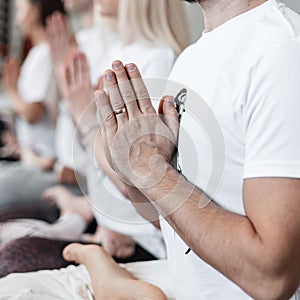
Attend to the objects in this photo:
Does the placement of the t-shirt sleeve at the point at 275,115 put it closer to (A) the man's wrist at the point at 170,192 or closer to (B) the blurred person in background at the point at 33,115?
(A) the man's wrist at the point at 170,192

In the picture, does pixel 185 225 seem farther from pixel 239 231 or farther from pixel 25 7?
pixel 25 7

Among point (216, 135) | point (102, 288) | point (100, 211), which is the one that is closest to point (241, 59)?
point (216, 135)

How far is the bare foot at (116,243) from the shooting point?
129 centimetres

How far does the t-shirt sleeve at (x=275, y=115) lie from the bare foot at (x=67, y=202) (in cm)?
98

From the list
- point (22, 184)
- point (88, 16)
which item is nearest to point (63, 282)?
point (22, 184)

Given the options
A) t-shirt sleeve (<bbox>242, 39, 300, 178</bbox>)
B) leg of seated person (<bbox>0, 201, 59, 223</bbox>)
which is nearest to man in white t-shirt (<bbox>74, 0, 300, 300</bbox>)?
t-shirt sleeve (<bbox>242, 39, 300, 178</bbox>)

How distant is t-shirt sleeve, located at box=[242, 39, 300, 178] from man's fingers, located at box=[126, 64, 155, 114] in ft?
0.47

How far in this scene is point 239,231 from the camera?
68cm

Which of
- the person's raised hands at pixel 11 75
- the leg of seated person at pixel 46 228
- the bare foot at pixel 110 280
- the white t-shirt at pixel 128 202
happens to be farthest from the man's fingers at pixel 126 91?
the person's raised hands at pixel 11 75

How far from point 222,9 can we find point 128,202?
50 cm

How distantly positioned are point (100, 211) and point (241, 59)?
74 cm

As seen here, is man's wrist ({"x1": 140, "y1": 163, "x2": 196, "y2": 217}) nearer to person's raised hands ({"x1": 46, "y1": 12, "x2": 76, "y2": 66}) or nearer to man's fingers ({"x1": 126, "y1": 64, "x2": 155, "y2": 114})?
man's fingers ({"x1": 126, "y1": 64, "x2": 155, "y2": 114})

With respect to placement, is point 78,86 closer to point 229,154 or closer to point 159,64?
point 159,64

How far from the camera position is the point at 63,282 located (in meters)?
1.00
